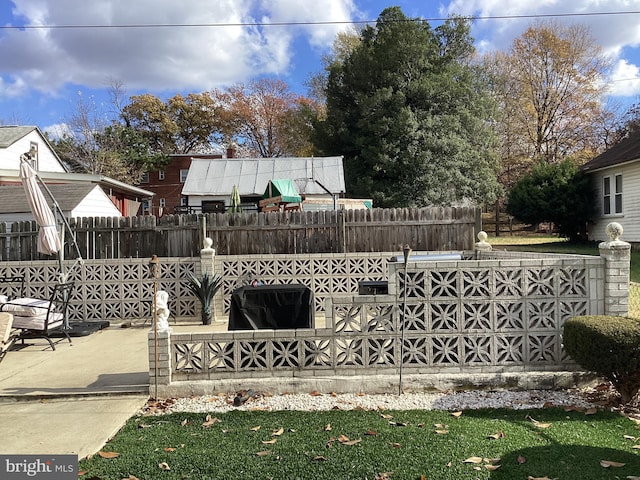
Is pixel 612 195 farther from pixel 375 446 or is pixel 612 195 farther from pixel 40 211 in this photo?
pixel 40 211

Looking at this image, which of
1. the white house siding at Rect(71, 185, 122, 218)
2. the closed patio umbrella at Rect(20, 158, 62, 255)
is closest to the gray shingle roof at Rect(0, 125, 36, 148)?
the white house siding at Rect(71, 185, 122, 218)

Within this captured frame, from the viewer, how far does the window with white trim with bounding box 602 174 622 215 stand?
1795cm

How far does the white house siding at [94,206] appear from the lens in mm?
12946

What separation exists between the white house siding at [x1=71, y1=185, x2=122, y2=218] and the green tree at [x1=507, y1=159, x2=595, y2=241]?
1669 cm

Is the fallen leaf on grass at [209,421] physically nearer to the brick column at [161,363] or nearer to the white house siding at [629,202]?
the brick column at [161,363]

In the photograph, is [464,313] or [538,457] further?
[464,313]

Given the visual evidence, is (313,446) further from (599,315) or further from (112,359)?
(112,359)

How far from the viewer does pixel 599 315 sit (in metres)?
4.68

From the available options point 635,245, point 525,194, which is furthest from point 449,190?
point 635,245

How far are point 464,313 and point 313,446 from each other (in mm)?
2163

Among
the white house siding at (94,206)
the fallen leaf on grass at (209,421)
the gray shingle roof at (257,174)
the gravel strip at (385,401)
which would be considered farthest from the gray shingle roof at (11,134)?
the fallen leaf on grass at (209,421)
